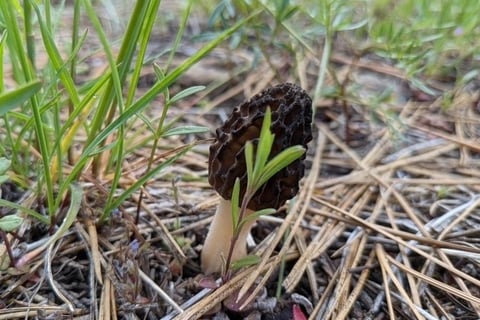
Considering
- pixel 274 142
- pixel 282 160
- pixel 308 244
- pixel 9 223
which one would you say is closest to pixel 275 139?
pixel 274 142

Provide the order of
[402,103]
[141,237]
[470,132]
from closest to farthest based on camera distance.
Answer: [141,237] < [470,132] < [402,103]

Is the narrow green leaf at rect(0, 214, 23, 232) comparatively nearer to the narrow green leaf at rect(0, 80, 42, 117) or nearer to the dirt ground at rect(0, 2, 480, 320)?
the dirt ground at rect(0, 2, 480, 320)

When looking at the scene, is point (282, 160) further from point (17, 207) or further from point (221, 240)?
point (17, 207)

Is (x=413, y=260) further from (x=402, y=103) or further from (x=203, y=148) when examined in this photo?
(x=402, y=103)

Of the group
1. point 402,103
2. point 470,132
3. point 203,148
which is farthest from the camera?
point 402,103

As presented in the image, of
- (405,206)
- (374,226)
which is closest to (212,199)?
(374,226)

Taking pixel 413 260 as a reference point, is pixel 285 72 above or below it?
above
